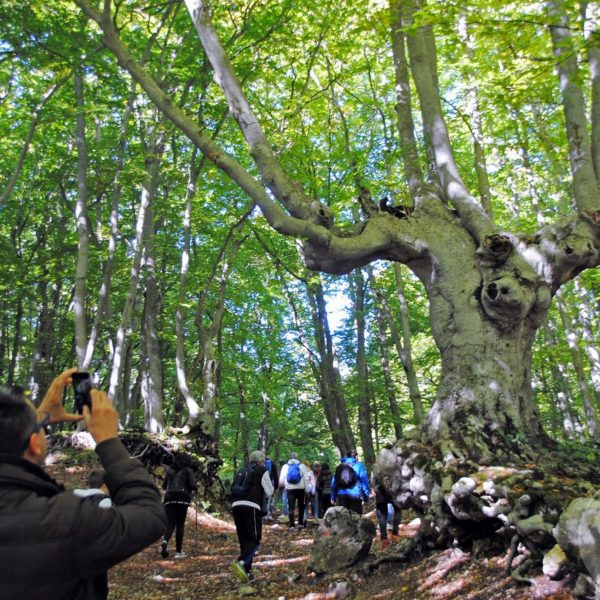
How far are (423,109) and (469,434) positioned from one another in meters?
5.24

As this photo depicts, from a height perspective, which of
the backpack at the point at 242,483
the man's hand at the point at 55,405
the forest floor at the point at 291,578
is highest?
the man's hand at the point at 55,405

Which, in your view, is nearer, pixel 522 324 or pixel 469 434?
pixel 469 434

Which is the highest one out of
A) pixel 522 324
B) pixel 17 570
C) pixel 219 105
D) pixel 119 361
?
pixel 219 105

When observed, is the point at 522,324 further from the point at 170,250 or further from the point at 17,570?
the point at 170,250

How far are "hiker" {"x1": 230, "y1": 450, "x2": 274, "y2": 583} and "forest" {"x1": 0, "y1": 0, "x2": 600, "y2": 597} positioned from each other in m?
1.59

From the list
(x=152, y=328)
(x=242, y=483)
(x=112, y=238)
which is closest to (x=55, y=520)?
(x=242, y=483)

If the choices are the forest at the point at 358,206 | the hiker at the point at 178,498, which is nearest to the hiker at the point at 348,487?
the forest at the point at 358,206

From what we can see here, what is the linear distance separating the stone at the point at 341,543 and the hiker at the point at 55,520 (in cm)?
581

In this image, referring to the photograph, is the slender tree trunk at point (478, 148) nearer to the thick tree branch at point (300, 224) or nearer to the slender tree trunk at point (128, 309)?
the thick tree branch at point (300, 224)

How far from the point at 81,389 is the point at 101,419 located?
0.20 meters

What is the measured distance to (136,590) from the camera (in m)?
6.98

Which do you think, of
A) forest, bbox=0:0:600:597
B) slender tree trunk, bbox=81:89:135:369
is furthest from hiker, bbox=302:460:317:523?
slender tree trunk, bbox=81:89:135:369

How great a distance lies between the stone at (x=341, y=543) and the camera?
6723 millimetres

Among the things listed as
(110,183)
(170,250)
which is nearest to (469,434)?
(110,183)
